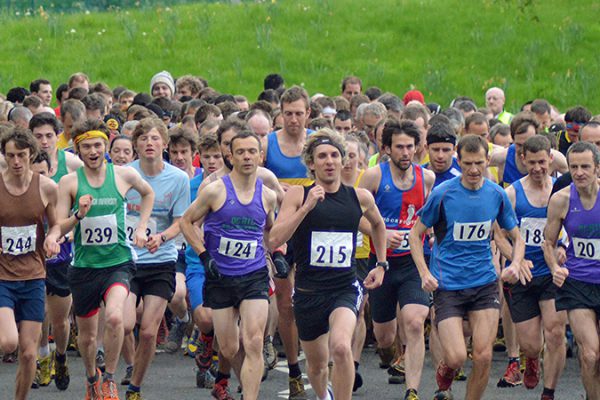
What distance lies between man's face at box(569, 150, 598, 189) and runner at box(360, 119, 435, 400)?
138 cm

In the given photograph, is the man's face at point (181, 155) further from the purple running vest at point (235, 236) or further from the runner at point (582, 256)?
the runner at point (582, 256)

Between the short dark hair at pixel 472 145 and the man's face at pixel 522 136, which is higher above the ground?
the man's face at pixel 522 136

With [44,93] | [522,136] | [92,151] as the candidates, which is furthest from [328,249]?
[44,93]

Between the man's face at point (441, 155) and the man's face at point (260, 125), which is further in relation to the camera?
Result: the man's face at point (260, 125)

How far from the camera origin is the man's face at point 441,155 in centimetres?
1169

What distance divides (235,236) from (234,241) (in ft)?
0.12

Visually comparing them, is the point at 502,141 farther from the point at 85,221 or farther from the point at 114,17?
the point at 114,17

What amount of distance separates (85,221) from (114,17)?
67.4ft

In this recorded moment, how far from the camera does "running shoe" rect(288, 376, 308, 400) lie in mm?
11164

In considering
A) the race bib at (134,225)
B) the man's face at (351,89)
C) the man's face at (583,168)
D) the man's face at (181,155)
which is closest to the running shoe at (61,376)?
the race bib at (134,225)

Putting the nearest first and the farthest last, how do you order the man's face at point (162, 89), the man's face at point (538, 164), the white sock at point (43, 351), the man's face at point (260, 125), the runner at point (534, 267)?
the runner at point (534, 267)
the man's face at point (538, 164)
the white sock at point (43, 351)
the man's face at point (260, 125)
the man's face at point (162, 89)

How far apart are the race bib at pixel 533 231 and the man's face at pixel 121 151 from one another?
11.6ft

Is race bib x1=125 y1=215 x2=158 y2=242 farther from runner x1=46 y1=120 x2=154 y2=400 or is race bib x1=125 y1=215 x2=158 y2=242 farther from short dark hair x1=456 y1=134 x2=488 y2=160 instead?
short dark hair x1=456 y1=134 x2=488 y2=160

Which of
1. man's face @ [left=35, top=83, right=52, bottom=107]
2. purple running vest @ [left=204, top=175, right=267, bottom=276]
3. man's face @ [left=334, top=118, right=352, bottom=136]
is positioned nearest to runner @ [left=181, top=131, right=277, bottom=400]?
purple running vest @ [left=204, top=175, right=267, bottom=276]
